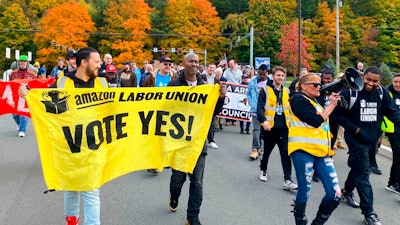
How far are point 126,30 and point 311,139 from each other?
200ft

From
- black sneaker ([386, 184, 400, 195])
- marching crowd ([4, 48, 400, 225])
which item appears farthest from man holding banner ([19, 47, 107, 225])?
black sneaker ([386, 184, 400, 195])

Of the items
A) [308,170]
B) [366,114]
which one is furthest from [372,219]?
[366,114]

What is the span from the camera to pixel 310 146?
13.4 feet

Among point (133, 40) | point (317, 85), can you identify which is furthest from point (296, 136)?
point (133, 40)

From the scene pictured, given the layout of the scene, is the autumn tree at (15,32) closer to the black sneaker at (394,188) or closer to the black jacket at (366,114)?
the black sneaker at (394,188)

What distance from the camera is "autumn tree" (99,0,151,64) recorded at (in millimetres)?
60312

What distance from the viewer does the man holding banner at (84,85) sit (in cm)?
354

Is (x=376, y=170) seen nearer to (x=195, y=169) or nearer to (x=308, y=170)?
(x=308, y=170)

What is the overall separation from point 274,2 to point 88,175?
6993 cm

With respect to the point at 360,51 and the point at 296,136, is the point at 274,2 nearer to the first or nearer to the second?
the point at 360,51

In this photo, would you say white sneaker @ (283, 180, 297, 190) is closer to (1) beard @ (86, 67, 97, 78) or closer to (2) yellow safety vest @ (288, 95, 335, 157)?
(2) yellow safety vest @ (288, 95, 335, 157)

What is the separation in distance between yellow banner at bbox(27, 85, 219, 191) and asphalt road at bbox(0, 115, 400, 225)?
3.12ft

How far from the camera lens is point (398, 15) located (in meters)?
64.9

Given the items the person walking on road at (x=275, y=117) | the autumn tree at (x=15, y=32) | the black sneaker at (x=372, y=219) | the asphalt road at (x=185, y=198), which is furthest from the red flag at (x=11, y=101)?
the autumn tree at (x=15, y=32)
